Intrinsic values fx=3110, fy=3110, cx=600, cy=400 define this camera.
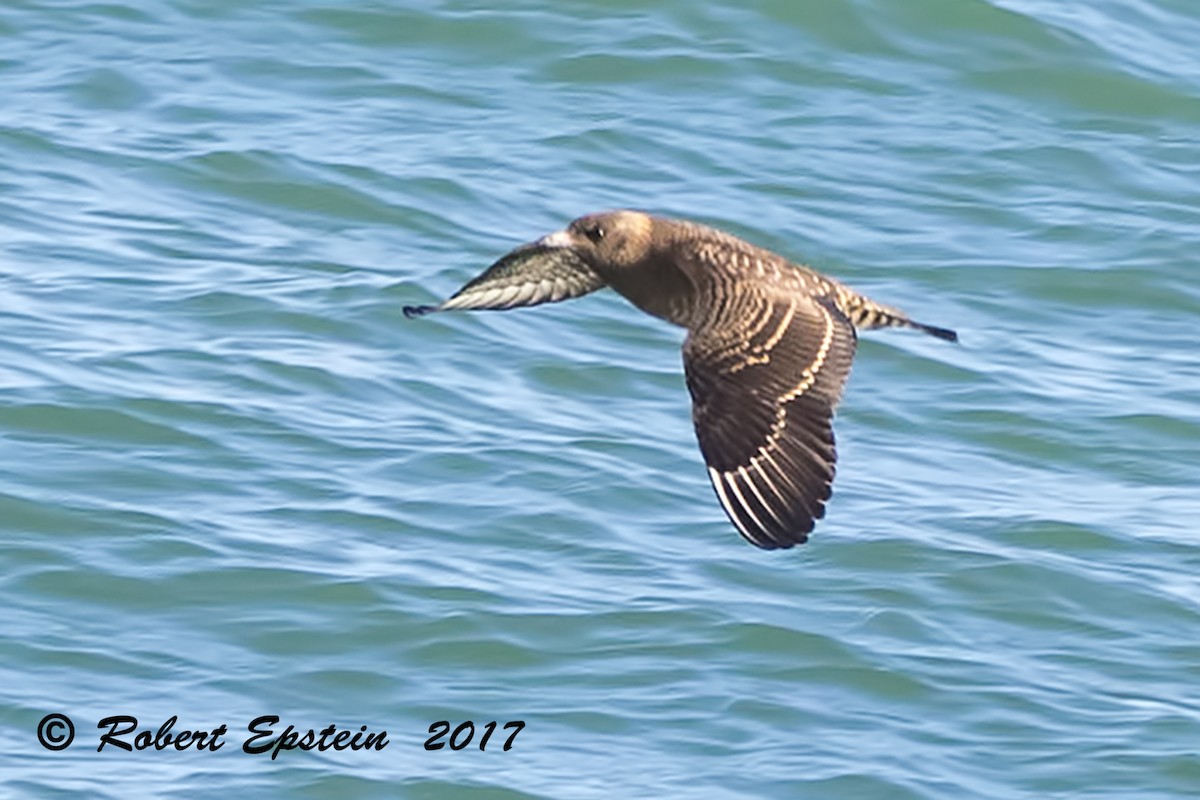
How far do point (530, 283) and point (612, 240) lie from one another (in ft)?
1.81

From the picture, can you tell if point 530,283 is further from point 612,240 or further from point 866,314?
point 866,314

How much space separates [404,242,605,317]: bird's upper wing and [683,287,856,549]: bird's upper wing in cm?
94

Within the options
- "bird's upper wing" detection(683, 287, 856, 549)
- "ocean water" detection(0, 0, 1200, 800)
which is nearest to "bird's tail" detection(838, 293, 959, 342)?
"bird's upper wing" detection(683, 287, 856, 549)

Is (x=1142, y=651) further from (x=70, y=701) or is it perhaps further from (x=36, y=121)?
(x=36, y=121)

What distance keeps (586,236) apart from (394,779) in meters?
1.74

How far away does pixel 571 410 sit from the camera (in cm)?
1030

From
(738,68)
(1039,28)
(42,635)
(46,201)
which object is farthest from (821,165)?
(42,635)

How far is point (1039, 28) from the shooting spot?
1372cm

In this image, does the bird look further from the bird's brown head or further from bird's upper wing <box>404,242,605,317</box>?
bird's upper wing <box>404,242,605,317</box>

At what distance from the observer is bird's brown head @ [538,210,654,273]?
24.6 ft

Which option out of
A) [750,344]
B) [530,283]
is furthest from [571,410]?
[750,344]

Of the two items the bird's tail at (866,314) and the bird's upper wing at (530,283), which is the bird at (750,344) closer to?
the bird's tail at (866,314)

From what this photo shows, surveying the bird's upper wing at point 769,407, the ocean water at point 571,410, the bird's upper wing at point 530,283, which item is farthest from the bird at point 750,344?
the ocean water at point 571,410

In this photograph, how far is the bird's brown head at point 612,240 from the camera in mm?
7484
